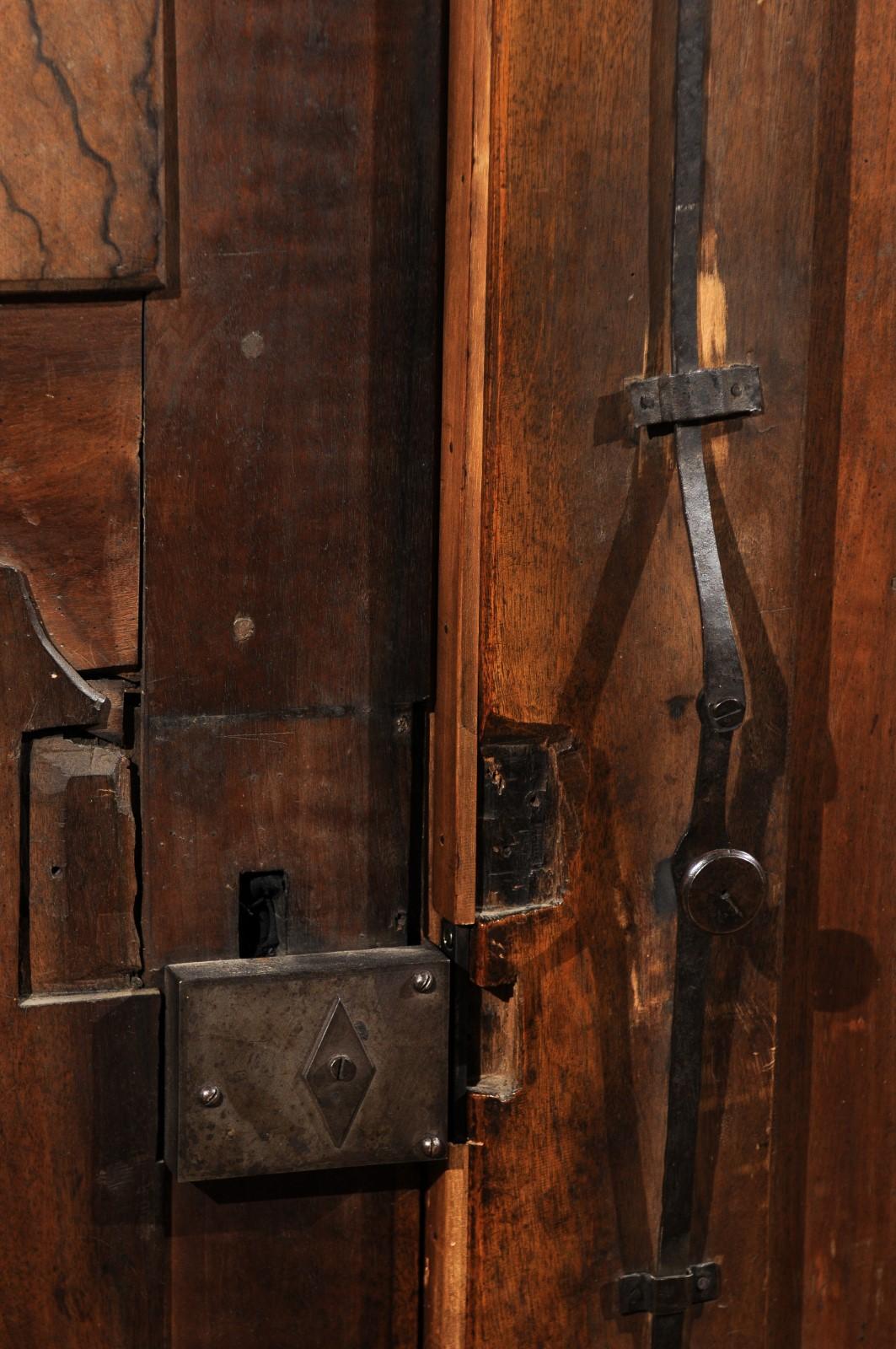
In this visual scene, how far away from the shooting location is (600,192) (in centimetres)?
89

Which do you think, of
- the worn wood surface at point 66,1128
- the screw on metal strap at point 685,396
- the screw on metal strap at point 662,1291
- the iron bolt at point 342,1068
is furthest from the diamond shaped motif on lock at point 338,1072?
the screw on metal strap at point 685,396

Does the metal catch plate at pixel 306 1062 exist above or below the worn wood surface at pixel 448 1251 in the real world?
above

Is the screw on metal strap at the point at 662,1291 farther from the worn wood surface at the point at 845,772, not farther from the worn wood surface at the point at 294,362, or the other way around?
the worn wood surface at the point at 294,362

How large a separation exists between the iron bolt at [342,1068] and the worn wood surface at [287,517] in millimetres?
72

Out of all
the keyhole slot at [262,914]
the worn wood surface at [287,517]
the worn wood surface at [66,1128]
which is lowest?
the worn wood surface at [66,1128]

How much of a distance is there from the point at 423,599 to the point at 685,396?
7.9 inches

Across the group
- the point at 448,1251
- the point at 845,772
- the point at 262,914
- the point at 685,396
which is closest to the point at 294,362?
the point at 685,396

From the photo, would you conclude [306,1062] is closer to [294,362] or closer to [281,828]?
[281,828]

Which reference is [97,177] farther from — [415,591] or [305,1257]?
[305,1257]

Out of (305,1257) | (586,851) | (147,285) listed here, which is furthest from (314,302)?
(305,1257)

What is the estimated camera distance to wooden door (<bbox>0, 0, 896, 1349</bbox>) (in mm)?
879

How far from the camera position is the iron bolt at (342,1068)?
947 mm

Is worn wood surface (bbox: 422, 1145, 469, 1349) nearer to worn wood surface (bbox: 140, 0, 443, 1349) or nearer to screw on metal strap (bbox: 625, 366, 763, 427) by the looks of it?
worn wood surface (bbox: 140, 0, 443, 1349)

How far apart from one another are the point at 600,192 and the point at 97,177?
0.28 m
